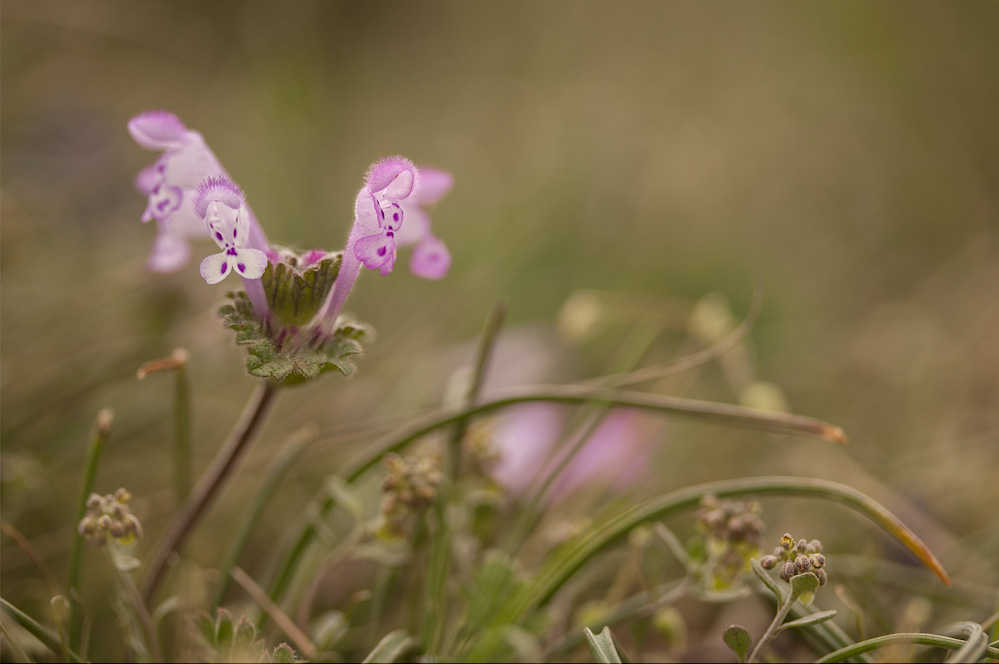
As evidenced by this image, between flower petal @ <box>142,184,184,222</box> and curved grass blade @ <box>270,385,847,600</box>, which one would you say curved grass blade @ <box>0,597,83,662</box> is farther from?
flower petal @ <box>142,184,184,222</box>

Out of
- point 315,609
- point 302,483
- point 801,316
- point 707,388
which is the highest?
point 801,316

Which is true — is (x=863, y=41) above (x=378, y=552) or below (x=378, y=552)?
above

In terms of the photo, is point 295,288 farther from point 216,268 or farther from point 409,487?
point 409,487

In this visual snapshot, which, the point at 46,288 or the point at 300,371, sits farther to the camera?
the point at 46,288

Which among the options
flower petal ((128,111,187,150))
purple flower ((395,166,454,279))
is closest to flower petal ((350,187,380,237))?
purple flower ((395,166,454,279))

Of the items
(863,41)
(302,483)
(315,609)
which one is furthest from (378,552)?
(863,41)

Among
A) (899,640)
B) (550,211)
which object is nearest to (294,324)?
(899,640)

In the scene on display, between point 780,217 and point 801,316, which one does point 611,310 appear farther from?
point 780,217
